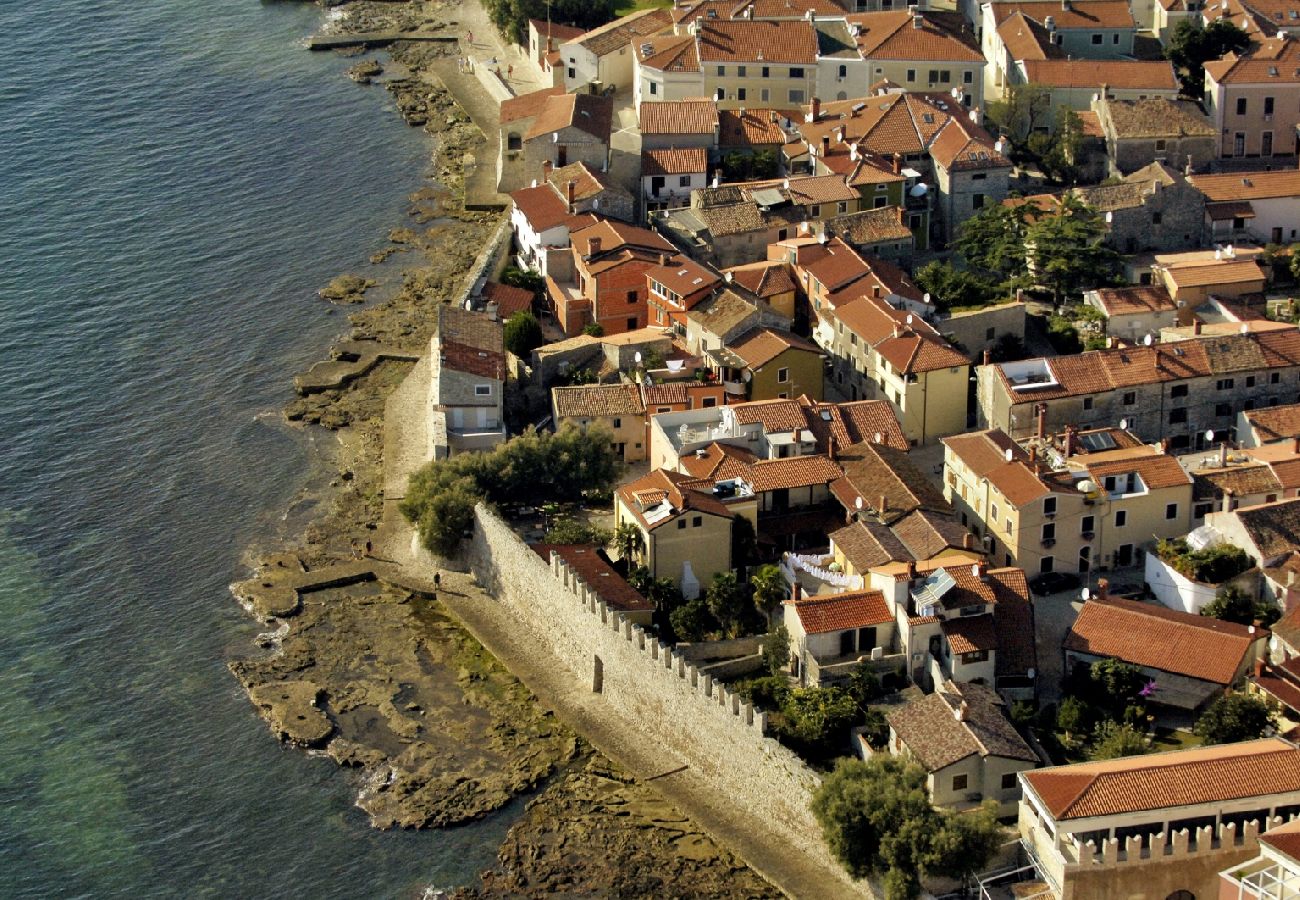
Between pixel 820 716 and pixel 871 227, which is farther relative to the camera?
pixel 871 227

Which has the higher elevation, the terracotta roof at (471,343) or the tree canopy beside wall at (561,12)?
the tree canopy beside wall at (561,12)

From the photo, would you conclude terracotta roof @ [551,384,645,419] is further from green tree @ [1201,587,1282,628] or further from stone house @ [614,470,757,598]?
green tree @ [1201,587,1282,628]

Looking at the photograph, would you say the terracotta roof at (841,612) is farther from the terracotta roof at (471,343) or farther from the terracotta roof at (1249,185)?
the terracotta roof at (1249,185)

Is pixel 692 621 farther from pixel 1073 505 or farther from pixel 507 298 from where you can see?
pixel 507 298

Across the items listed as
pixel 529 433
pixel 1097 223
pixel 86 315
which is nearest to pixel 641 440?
pixel 529 433

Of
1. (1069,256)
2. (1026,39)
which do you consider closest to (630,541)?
(1069,256)

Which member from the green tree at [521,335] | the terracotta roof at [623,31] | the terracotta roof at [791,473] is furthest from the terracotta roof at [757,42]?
the terracotta roof at [791,473]

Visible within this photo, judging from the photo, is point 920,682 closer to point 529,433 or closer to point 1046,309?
point 529,433

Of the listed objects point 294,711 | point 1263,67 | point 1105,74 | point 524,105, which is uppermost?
point 1263,67
